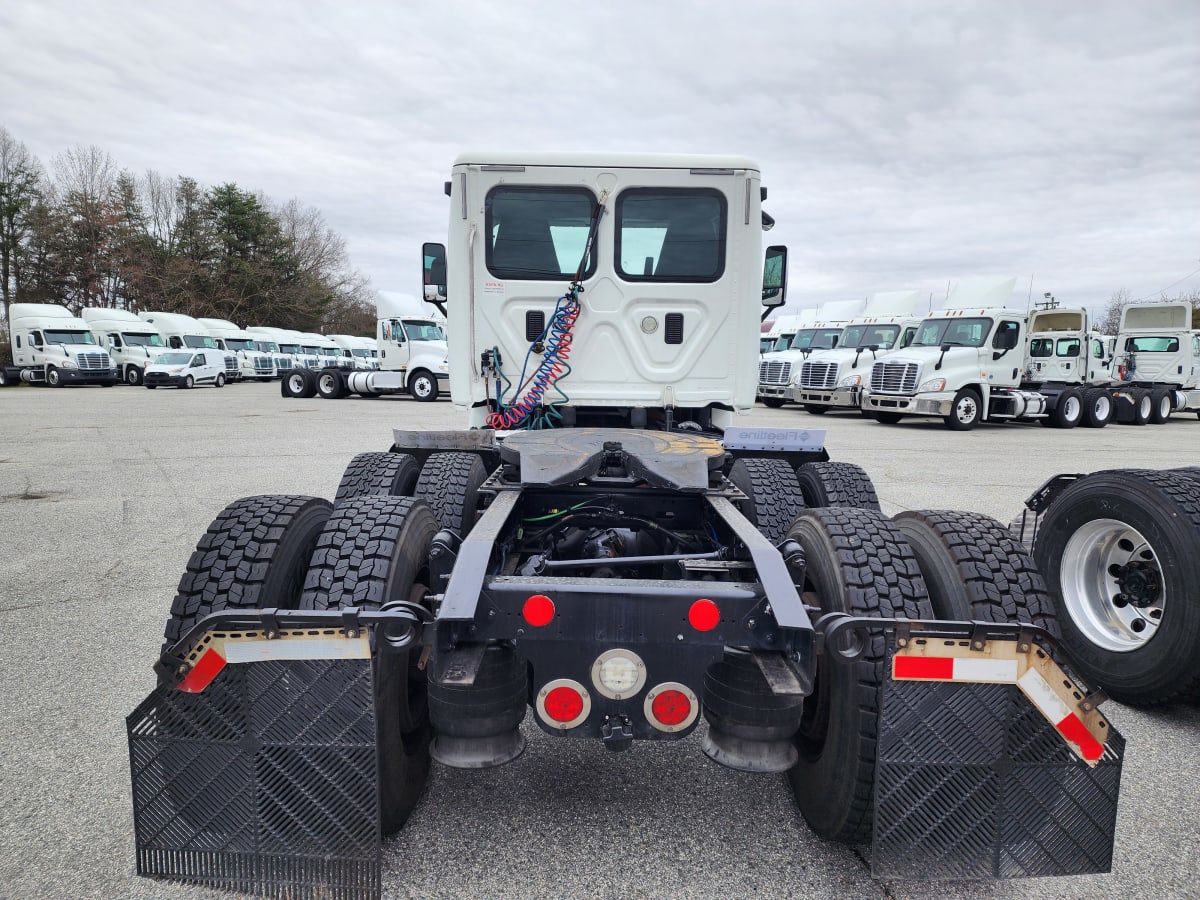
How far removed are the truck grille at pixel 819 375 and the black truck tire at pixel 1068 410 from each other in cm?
540

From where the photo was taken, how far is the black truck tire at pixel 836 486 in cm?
413

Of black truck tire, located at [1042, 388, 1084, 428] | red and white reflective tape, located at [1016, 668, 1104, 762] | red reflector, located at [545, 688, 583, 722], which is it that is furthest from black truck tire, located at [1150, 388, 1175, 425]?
red reflector, located at [545, 688, 583, 722]

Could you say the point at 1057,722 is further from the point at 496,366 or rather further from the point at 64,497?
the point at 64,497

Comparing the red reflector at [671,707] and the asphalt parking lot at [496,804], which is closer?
the red reflector at [671,707]

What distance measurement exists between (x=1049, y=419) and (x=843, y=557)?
19893mm

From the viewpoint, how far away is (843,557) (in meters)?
2.15

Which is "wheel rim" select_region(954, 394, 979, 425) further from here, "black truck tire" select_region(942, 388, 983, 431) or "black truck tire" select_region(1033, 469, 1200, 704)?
"black truck tire" select_region(1033, 469, 1200, 704)

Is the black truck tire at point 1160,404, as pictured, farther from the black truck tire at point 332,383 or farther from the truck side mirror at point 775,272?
the black truck tire at point 332,383

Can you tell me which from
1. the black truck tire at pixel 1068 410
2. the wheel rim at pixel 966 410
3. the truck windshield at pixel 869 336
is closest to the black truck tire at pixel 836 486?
the wheel rim at pixel 966 410

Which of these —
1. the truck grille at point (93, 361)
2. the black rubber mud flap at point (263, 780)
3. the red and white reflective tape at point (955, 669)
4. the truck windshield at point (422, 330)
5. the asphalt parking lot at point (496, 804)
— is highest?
the truck windshield at point (422, 330)

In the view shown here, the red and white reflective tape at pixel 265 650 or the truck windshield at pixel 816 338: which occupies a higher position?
the truck windshield at pixel 816 338

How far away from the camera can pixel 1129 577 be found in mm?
3283

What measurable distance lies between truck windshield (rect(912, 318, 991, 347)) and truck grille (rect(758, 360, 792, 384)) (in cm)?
420

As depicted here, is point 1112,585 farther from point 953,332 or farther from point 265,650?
point 953,332
